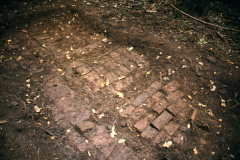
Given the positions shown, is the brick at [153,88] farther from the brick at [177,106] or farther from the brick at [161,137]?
the brick at [161,137]

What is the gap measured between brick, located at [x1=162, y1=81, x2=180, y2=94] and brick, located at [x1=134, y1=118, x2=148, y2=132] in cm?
84

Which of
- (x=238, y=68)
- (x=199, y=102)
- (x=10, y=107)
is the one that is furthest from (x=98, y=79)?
(x=238, y=68)

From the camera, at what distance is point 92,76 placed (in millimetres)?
3191

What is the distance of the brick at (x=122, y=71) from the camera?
328cm

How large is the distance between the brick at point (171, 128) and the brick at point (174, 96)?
0.52m

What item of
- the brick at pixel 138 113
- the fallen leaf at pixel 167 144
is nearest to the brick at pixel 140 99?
the brick at pixel 138 113

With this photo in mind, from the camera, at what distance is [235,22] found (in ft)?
14.5

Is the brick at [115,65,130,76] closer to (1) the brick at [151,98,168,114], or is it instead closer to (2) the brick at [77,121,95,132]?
(1) the brick at [151,98,168,114]

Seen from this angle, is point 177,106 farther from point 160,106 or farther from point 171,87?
point 171,87

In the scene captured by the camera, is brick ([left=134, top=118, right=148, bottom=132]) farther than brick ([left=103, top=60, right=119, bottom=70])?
No

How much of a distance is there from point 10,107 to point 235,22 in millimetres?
6615

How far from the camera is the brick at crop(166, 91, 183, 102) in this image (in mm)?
2861

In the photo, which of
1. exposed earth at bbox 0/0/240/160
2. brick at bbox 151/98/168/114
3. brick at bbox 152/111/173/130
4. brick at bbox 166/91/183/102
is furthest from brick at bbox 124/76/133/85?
brick at bbox 152/111/173/130

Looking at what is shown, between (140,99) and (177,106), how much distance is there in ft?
2.49
